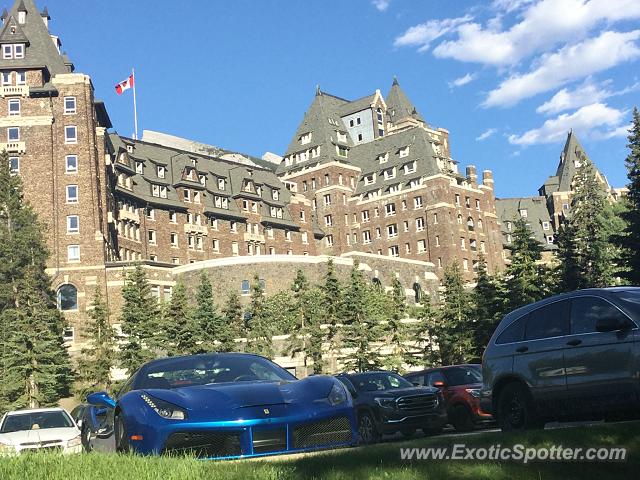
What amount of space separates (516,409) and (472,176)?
9107 cm

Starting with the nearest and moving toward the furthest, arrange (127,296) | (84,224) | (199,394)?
(199,394), (127,296), (84,224)

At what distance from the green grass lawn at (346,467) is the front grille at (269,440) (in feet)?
0.88

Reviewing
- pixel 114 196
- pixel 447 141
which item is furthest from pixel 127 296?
pixel 447 141

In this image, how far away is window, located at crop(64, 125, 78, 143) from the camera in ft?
210

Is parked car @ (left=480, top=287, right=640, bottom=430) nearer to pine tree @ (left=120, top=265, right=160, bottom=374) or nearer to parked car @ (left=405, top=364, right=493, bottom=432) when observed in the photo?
parked car @ (left=405, top=364, right=493, bottom=432)

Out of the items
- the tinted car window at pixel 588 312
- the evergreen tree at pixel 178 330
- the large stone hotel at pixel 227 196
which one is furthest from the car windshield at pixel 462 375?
the large stone hotel at pixel 227 196

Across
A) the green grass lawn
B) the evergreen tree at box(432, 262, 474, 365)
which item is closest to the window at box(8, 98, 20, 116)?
the evergreen tree at box(432, 262, 474, 365)

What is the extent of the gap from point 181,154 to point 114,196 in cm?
1432

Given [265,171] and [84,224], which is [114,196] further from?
[265,171]

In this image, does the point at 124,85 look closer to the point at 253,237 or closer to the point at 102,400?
the point at 253,237

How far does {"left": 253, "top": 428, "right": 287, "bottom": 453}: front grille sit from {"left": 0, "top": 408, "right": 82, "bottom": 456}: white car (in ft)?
25.9

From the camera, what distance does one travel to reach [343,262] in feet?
249

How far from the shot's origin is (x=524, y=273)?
42.6 meters

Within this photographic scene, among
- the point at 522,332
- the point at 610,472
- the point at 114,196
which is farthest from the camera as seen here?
the point at 114,196
